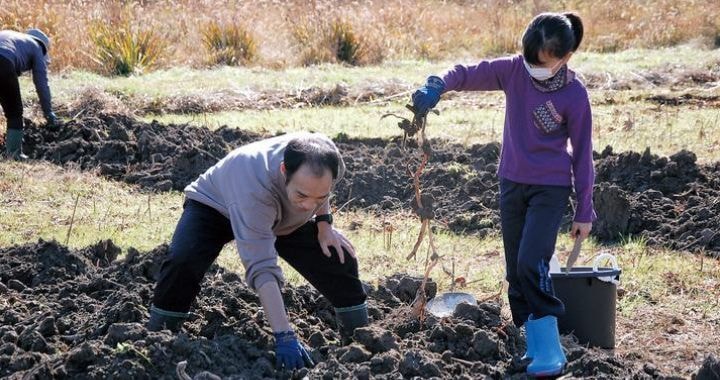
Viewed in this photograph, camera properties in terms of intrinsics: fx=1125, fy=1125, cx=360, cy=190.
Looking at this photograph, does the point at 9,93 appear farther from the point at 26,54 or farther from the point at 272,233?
the point at 272,233

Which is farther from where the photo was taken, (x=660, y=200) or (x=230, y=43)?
(x=230, y=43)

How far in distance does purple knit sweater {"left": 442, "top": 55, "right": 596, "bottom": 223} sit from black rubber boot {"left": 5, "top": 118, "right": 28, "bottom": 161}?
21.7 feet

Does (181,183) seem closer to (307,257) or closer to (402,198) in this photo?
(402,198)

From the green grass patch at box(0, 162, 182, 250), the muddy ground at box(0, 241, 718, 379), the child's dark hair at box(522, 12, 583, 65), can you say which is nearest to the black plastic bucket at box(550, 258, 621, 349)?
the muddy ground at box(0, 241, 718, 379)

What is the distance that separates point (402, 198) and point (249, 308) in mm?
3932

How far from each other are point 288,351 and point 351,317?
0.77 metres

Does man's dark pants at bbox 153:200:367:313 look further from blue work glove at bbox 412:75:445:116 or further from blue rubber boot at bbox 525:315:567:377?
blue rubber boot at bbox 525:315:567:377

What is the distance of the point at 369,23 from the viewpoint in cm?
2028

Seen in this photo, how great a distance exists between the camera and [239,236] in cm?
496

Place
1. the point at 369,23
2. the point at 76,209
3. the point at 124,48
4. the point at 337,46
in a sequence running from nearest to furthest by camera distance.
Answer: the point at 76,209 < the point at 124,48 < the point at 337,46 < the point at 369,23

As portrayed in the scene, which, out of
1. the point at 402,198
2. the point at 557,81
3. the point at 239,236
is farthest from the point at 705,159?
the point at 239,236

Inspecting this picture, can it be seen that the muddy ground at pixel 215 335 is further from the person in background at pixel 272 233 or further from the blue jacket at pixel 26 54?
the blue jacket at pixel 26 54

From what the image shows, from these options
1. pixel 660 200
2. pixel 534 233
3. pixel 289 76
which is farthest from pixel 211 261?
pixel 289 76

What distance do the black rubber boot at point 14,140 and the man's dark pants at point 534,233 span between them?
6680 mm
